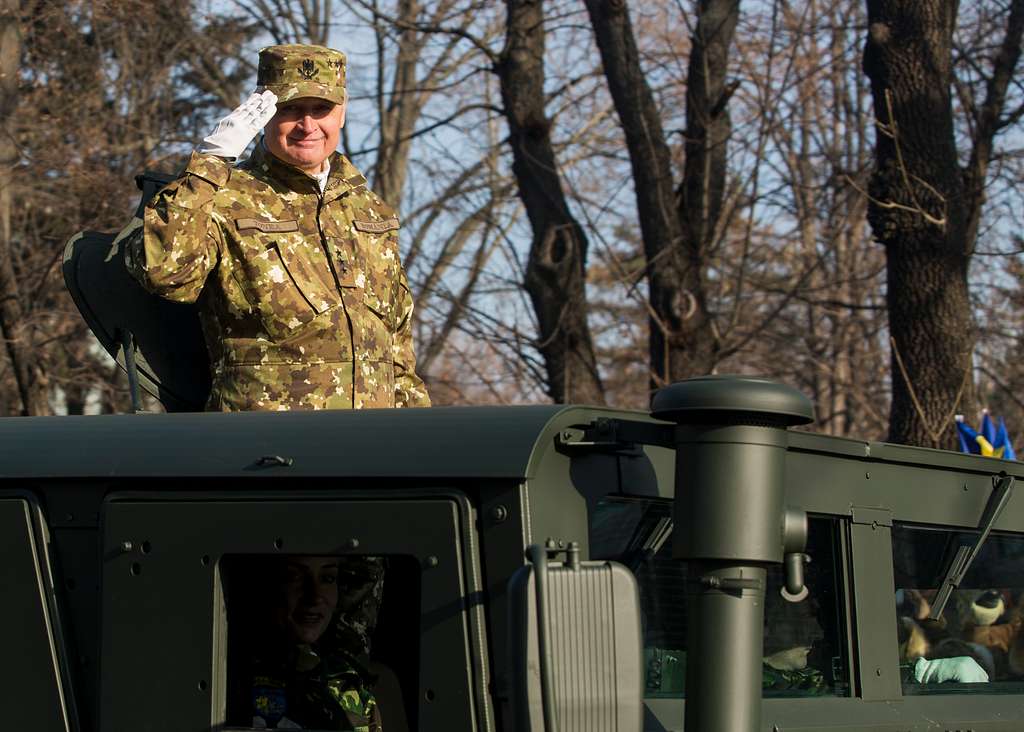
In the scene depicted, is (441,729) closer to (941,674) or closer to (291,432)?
(291,432)

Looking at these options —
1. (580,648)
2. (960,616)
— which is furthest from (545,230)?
(580,648)

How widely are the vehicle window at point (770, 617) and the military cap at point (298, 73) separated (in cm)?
143

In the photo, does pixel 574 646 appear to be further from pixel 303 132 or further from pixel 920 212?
pixel 920 212

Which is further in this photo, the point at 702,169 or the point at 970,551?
the point at 702,169

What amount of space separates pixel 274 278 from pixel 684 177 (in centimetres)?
663

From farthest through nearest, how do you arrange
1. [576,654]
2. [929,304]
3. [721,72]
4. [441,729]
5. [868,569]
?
[721,72] → [929,304] → [868,569] → [441,729] → [576,654]

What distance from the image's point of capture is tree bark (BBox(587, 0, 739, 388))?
9734 mm

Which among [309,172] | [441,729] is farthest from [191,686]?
[309,172]

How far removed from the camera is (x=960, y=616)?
3.34 meters

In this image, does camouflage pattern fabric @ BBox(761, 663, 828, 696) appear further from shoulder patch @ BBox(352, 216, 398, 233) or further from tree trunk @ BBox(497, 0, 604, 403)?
tree trunk @ BBox(497, 0, 604, 403)

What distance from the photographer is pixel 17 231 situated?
43.2 feet

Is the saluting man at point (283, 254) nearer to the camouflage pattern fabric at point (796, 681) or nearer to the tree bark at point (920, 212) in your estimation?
the camouflage pattern fabric at point (796, 681)

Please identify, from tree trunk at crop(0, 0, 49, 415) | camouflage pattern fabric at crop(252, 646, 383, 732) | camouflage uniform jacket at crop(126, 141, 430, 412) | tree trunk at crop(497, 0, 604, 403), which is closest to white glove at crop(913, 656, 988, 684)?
camouflage pattern fabric at crop(252, 646, 383, 732)

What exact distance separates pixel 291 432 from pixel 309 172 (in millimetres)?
1166
